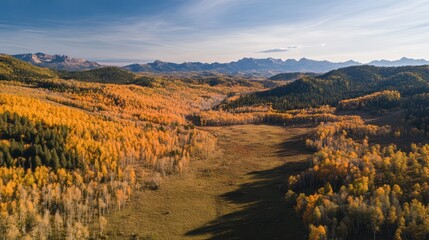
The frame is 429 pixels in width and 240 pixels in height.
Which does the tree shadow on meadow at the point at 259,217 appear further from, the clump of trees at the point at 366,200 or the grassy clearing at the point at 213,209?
the clump of trees at the point at 366,200

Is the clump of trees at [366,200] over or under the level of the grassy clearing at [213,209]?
over

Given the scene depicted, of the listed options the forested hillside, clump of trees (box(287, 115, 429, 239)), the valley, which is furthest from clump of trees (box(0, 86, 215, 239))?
clump of trees (box(287, 115, 429, 239))

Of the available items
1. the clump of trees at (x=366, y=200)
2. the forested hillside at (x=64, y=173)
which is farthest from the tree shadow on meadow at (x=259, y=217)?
the forested hillside at (x=64, y=173)

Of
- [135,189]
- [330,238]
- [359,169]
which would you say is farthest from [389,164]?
[135,189]

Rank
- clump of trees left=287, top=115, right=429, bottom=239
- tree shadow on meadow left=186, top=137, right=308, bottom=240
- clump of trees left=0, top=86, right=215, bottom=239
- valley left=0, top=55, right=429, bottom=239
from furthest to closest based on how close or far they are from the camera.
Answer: tree shadow on meadow left=186, top=137, right=308, bottom=240 → clump of trees left=0, top=86, right=215, bottom=239 → valley left=0, top=55, right=429, bottom=239 → clump of trees left=287, top=115, right=429, bottom=239

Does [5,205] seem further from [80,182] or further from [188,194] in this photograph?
[188,194]

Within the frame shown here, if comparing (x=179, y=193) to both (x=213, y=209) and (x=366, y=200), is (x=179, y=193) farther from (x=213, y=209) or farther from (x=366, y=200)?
(x=366, y=200)

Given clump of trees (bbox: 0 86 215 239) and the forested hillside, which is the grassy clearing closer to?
the forested hillside

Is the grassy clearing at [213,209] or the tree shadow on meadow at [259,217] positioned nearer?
the tree shadow on meadow at [259,217]

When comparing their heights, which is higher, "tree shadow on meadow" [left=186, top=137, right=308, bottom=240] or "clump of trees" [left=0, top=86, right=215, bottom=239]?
"clump of trees" [left=0, top=86, right=215, bottom=239]
